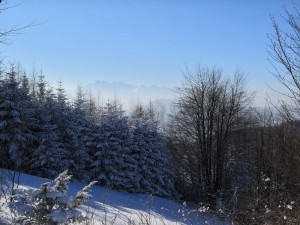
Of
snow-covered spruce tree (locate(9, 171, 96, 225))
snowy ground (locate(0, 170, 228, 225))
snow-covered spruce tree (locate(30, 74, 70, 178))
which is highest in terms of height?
snow-covered spruce tree (locate(30, 74, 70, 178))

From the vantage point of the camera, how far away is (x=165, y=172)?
2856 centimetres

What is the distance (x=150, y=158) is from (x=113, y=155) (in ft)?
11.5

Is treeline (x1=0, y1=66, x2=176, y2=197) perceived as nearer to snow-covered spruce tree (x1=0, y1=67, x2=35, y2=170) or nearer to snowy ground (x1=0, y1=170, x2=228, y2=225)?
snow-covered spruce tree (x1=0, y1=67, x2=35, y2=170)

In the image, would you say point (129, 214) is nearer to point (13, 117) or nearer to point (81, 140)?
point (13, 117)

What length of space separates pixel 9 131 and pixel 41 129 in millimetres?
2362

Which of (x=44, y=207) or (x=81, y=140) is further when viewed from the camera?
(x=81, y=140)

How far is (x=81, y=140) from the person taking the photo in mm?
23969

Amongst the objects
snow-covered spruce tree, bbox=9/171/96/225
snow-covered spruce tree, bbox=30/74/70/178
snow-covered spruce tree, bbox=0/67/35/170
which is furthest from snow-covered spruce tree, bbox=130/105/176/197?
snow-covered spruce tree, bbox=9/171/96/225

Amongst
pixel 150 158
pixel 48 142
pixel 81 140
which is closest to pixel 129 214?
pixel 48 142

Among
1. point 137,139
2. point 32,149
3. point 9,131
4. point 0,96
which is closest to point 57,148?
point 32,149

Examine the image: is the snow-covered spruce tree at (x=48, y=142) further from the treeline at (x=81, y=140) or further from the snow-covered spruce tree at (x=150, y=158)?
the snow-covered spruce tree at (x=150, y=158)

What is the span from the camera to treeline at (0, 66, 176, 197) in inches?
818

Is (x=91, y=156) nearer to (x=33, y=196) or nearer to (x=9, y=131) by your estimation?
(x=9, y=131)

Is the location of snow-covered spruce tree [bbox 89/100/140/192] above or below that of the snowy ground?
above
